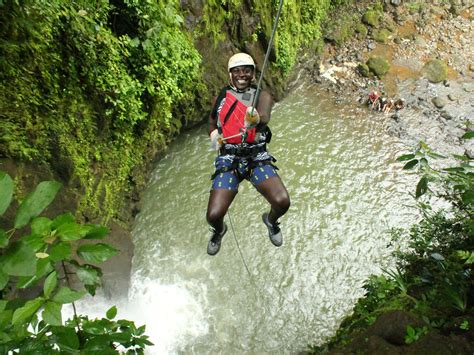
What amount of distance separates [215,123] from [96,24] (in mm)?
1825

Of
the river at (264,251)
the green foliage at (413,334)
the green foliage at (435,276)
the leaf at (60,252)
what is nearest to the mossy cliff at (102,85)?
the river at (264,251)

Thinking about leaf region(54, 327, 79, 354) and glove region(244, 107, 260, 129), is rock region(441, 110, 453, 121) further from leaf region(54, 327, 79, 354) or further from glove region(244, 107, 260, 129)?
leaf region(54, 327, 79, 354)

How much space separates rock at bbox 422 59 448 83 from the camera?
10.7 metres

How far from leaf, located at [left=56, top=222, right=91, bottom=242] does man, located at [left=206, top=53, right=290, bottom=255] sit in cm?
304

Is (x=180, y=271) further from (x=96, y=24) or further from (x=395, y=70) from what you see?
(x=395, y=70)

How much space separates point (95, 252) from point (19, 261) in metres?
0.23

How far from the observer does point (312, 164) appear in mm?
8000

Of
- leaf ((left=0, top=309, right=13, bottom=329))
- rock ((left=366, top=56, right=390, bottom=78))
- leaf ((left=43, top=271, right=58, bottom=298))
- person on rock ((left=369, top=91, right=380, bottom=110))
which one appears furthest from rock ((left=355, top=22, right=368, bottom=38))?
leaf ((left=0, top=309, right=13, bottom=329))

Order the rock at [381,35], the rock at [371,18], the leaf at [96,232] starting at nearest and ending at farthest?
the leaf at [96,232], the rock at [381,35], the rock at [371,18]

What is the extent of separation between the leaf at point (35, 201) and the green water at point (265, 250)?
4872 millimetres

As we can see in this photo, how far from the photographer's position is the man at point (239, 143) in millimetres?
4219

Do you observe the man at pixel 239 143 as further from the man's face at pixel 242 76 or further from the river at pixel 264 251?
the river at pixel 264 251

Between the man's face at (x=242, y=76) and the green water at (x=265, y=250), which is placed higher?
the man's face at (x=242, y=76)

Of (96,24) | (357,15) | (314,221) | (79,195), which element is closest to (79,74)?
(96,24)
